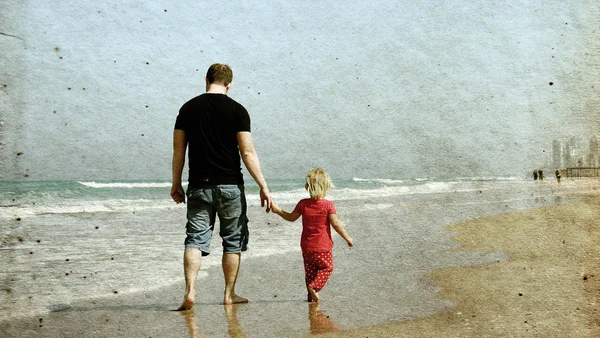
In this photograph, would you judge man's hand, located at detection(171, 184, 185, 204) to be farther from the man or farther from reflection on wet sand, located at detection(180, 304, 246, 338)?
reflection on wet sand, located at detection(180, 304, 246, 338)

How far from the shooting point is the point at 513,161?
6.40 m

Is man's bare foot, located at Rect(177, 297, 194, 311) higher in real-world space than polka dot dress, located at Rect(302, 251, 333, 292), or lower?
lower

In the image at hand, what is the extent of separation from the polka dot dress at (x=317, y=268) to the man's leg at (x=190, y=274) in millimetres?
708


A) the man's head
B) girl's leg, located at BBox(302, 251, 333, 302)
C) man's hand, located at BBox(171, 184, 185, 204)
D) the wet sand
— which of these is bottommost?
the wet sand

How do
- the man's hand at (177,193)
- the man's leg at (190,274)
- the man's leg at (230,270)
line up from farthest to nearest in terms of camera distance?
the man's leg at (230,270) < the man's hand at (177,193) < the man's leg at (190,274)

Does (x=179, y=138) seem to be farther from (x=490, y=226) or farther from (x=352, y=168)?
(x=490, y=226)

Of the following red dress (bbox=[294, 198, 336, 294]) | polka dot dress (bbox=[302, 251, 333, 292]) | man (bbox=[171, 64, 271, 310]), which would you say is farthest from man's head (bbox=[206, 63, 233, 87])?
polka dot dress (bbox=[302, 251, 333, 292])

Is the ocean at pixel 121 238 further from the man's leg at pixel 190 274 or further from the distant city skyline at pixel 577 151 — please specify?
the man's leg at pixel 190 274

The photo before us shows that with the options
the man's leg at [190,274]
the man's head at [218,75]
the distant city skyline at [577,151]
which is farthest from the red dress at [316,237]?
the distant city skyline at [577,151]

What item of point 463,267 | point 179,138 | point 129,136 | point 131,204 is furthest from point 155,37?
point 131,204

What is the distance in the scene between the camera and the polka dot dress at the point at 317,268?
372 centimetres

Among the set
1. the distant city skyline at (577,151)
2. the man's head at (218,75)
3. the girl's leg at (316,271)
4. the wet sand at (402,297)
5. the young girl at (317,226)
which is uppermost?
the man's head at (218,75)

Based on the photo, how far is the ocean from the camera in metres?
4.29

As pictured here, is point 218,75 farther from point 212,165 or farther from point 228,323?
point 228,323
